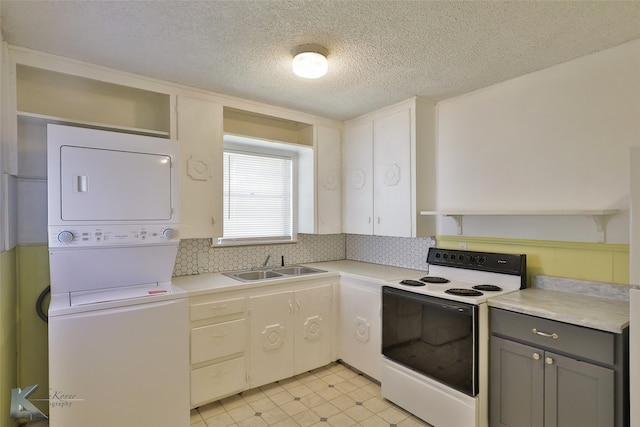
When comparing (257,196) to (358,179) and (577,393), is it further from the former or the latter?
(577,393)

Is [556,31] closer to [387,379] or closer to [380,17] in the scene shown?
[380,17]

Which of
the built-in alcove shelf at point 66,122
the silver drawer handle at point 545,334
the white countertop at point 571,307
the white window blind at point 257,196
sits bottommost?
the silver drawer handle at point 545,334

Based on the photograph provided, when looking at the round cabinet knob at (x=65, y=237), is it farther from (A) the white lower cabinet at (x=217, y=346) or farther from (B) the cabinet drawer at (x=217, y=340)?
(B) the cabinet drawer at (x=217, y=340)

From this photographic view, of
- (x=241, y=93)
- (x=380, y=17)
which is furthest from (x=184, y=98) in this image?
(x=380, y=17)

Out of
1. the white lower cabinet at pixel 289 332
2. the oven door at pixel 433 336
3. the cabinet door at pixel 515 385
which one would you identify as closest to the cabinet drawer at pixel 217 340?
the white lower cabinet at pixel 289 332

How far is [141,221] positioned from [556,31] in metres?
2.64

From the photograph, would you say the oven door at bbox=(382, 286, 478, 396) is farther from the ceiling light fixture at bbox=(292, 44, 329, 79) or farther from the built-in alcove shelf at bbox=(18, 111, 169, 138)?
the built-in alcove shelf at bbox=(18, 111, 169, 138)

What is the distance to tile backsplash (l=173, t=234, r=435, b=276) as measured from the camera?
298cm

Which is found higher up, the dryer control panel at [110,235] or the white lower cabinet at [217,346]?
the dryer control panel at [110,235]

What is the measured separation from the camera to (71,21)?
1.76m

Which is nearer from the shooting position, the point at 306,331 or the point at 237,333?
the point at 237,333

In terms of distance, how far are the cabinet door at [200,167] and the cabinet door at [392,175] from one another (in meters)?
1.41

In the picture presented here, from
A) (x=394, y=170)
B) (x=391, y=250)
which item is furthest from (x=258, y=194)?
(x=391, y=250)

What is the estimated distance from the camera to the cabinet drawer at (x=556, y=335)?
1628 mm
